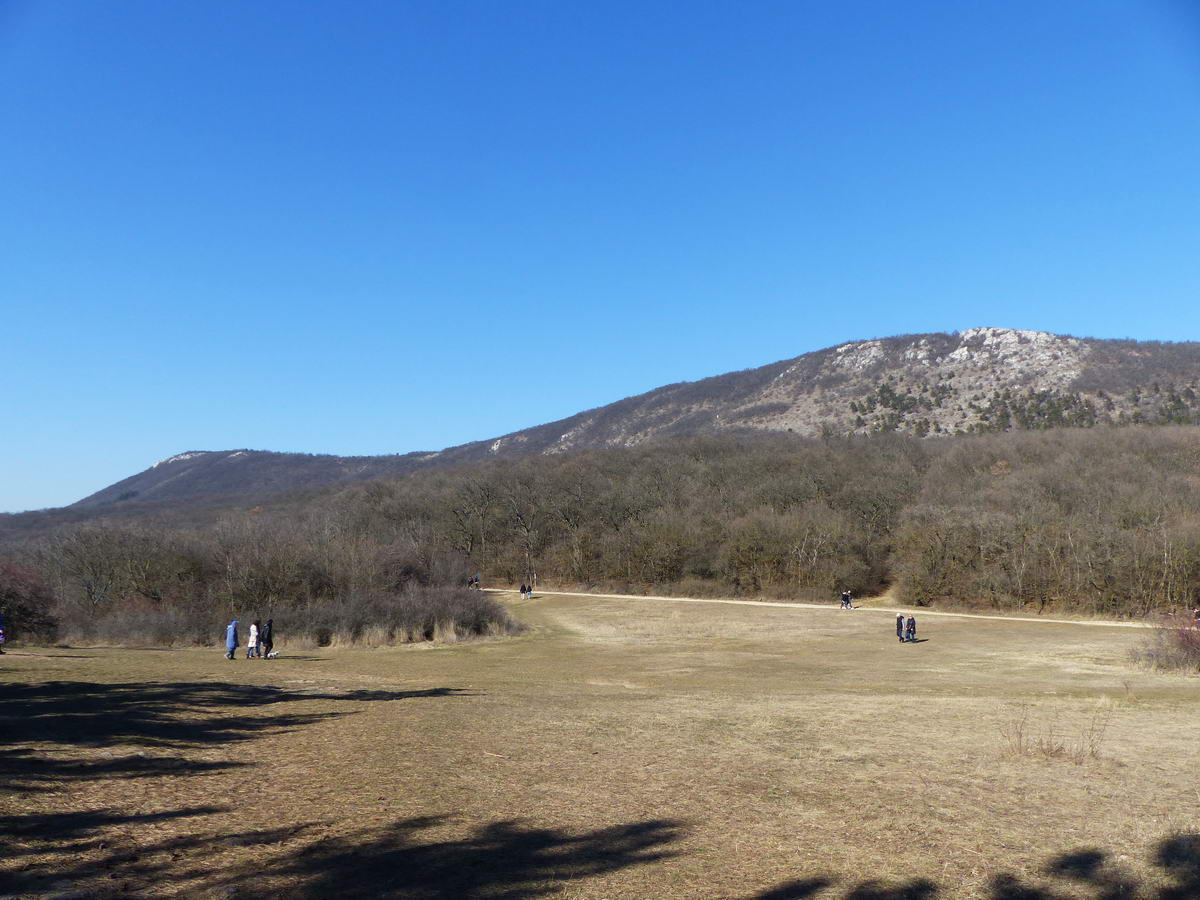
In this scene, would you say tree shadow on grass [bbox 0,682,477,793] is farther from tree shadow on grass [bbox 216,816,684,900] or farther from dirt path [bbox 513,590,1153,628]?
dirt path [bbox 513,590,1153,628]

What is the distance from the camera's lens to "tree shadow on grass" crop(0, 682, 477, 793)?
934 centimetres

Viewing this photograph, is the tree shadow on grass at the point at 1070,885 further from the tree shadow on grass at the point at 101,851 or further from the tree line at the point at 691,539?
the tree line at the point at 691,539

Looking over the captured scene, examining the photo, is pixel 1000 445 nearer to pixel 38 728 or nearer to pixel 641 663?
pixel 641 663

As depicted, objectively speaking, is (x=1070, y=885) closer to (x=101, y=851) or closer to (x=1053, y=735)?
(x=1053, y=735)

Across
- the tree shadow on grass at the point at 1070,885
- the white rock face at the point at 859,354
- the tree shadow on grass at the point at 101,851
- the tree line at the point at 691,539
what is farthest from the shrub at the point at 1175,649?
the white rock face at the point at 859,354

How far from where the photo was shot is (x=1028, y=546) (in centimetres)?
5647

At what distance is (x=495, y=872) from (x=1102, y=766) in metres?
9.15

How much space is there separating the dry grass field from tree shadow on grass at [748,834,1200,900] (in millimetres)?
26

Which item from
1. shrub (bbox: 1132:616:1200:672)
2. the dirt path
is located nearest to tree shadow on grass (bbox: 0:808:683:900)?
shrub (bbox: 1132:616:1200:672)

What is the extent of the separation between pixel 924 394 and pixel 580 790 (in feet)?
471

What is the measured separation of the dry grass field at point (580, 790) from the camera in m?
7.01

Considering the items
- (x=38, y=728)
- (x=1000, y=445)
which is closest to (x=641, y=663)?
(x=38, y=728)

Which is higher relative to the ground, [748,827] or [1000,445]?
[1000,445]

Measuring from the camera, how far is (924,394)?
141500 mm
